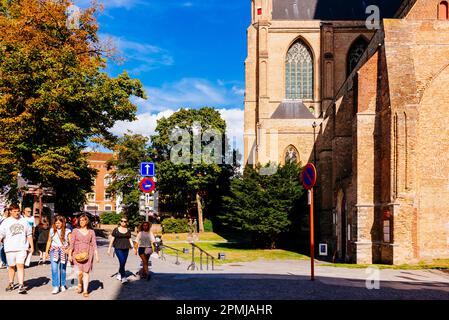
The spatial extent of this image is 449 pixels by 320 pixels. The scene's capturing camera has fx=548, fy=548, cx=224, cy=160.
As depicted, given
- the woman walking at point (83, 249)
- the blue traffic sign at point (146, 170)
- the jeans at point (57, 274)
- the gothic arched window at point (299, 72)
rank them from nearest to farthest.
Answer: the woman walking at point (83, 249), the jeans at point (57, 274), the blue traffic sign at point (146, 170), the gothic arched window at point (299, 72)

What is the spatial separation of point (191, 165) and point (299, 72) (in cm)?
1403

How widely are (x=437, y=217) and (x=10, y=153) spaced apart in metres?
19.2

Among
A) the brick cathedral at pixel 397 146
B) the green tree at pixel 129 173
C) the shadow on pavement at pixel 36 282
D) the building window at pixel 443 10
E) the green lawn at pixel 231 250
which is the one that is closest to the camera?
the shadow on pavement at pixel 36 282

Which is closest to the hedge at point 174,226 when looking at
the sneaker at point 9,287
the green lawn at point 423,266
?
the green lawn at point 423,266

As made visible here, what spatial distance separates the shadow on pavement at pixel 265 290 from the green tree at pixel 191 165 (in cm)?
4073

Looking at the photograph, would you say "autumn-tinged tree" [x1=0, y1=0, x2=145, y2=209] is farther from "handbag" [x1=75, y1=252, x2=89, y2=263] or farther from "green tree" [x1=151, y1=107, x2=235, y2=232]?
"green tree" [x1=151, y1=107, x2=235, y2=232]

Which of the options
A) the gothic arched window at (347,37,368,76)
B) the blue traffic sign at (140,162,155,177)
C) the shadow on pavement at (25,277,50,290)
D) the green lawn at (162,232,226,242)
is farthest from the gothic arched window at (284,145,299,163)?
the shadow on pavement at (25,277,50,290)

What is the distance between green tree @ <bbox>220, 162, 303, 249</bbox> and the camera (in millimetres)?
35750

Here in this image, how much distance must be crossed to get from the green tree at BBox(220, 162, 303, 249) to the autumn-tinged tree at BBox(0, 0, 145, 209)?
36.4 ft

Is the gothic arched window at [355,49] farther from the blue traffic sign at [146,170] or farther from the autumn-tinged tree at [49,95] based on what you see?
the blue traffic sign at [146,170]

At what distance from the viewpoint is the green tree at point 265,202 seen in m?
35.8

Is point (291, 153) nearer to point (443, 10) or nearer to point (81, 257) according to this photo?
point (443, 10)

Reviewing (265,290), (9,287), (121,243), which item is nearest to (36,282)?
(9,287)
